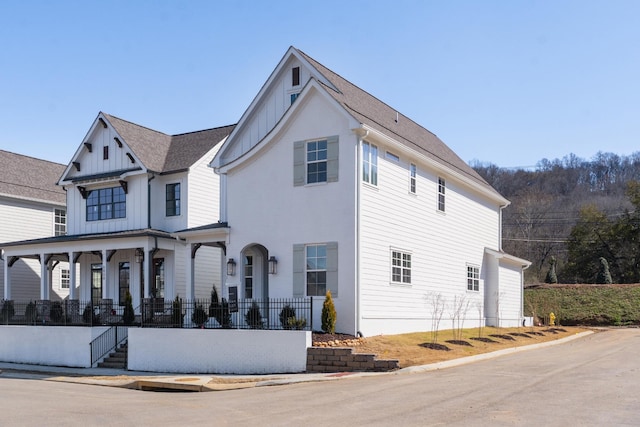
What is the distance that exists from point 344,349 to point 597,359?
775 cm

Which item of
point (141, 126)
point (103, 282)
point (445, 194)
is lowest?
point (103, 282)

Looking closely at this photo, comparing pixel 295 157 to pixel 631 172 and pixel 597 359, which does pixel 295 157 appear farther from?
pixel 631 172

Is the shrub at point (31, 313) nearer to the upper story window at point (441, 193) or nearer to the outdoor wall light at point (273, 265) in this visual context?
the outdoor wall light at point (273, 265)

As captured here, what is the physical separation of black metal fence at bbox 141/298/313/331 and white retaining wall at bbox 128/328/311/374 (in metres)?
0.79

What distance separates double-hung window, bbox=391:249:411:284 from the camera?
23875 mm

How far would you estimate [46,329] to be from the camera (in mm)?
26328

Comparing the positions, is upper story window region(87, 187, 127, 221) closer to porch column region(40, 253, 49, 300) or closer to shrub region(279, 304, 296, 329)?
porch column region(40, 253, 49, 300)

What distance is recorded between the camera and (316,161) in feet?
75.2

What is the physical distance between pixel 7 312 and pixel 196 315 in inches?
406

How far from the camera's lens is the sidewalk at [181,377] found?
17.7 metres

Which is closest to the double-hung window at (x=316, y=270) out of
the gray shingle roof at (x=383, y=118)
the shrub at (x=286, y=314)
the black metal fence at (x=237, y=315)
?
the black metal fence at (x=237, y=315)

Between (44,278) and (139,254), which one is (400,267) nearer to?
(139,254)

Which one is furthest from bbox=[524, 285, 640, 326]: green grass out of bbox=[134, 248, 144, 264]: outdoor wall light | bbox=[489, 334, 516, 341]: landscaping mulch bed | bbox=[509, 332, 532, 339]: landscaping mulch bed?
bbox=[134, 248, 144, 264]: outdoor wall light

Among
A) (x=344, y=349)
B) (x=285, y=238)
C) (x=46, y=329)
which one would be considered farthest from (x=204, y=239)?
(x=344, y=349)
